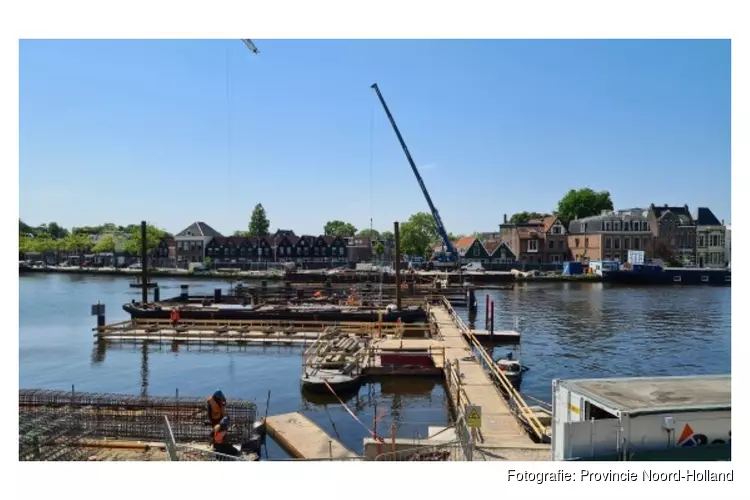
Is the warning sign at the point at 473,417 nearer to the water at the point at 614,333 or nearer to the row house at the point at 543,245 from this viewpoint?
the water at the point at 614,333

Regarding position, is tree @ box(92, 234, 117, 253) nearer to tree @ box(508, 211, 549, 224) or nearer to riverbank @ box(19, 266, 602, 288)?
riverbank @ box(19, 266, 602, 288)

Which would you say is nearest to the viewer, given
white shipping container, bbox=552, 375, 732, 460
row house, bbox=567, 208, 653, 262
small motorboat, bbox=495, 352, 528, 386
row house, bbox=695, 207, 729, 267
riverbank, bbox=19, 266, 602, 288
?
white shipping container, bbox=552, 375, 732, 460

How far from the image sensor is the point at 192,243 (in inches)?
5659

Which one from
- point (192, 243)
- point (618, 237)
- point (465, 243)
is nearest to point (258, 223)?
point (192, 243)

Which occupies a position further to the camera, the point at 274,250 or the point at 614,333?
the point at 274,250

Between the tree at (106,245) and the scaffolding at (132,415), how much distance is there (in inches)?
5932

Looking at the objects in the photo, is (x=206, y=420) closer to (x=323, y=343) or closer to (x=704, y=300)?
(x=323, y=343)

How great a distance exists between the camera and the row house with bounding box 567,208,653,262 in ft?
366

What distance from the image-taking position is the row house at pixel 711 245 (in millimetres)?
108750

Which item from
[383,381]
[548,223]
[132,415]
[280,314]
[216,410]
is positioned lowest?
[383,381]

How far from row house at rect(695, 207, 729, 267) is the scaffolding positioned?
11358cm

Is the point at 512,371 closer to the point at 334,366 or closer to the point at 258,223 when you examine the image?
the point at 334,366

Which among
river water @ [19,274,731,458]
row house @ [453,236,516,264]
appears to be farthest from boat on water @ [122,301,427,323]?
row house @ [453,236,516,264]

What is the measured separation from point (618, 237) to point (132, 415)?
110 metres
